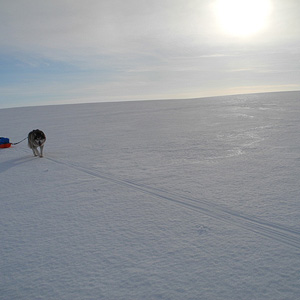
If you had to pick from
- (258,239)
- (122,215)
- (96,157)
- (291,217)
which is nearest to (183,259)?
(258,239)

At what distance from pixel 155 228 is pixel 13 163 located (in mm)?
5179

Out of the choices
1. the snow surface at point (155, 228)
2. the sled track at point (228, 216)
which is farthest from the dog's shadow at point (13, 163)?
the sled track at point (228, 216)

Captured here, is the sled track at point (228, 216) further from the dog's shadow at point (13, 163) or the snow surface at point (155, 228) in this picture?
the dog's shadow at point (13, 163)

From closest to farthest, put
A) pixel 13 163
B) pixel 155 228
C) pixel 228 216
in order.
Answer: pixel 155 228 → pixel 228 216 → pixel 13 163

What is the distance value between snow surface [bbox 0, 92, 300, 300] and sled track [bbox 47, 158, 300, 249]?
1 centimetres

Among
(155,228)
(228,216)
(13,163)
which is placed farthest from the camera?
(13,163)

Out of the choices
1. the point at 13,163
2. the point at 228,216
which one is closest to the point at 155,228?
the point at 228,216

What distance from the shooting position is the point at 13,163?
6.71m

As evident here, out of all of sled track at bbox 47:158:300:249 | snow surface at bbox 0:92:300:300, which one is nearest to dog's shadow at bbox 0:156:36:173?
snow surface at bbox 0:92:300:300

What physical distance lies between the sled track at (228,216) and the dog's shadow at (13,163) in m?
3.23

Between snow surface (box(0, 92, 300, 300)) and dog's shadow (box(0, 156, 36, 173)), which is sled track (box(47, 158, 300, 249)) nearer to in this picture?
snow surface (box(0, 92, 300, 300))

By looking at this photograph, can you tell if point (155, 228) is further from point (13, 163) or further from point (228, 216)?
point (13, 163)

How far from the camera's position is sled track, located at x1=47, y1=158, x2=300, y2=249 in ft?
8.96

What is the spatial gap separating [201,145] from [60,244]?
5406mm
